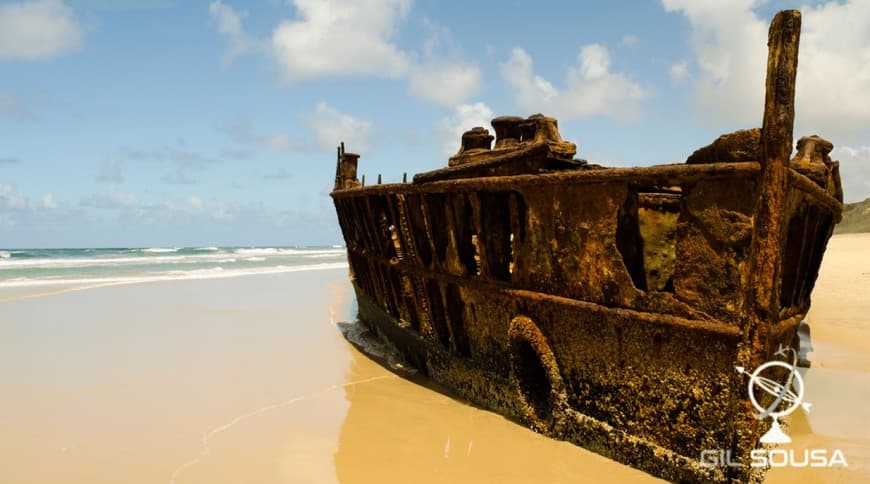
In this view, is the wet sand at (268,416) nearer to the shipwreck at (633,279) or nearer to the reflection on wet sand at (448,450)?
the reflection on wet sand at (448,450)

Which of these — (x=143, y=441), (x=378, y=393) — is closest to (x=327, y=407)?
(x=378, y=393)

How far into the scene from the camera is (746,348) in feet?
11.4

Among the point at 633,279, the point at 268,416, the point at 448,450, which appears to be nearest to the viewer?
the point at 633,279

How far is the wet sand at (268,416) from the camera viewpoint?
4676mm

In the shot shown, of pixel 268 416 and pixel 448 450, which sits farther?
pixel 268 416

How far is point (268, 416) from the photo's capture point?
613cm

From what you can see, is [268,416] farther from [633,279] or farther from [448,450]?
[633,279]

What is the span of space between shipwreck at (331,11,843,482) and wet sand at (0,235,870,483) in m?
0.43

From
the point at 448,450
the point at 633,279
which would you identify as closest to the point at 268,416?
the point at 448,450

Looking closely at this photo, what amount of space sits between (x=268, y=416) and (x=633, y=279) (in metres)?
3.91

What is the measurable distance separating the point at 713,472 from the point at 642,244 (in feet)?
5.14

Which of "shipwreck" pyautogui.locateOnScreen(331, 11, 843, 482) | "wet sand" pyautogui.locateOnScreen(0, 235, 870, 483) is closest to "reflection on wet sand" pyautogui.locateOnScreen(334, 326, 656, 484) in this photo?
"wet sand" pyautogui.locateOnScreen(0, 235, 870, 483)

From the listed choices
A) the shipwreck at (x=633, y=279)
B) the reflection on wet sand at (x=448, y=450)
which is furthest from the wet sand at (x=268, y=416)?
the shipwreck at (x=633, y=279)

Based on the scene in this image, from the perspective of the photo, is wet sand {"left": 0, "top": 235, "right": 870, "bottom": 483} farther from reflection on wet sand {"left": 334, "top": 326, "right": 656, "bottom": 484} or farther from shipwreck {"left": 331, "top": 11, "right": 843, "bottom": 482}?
shipwreck {"left": 331, "top": 11, "right": 843, "bottom": 482}
